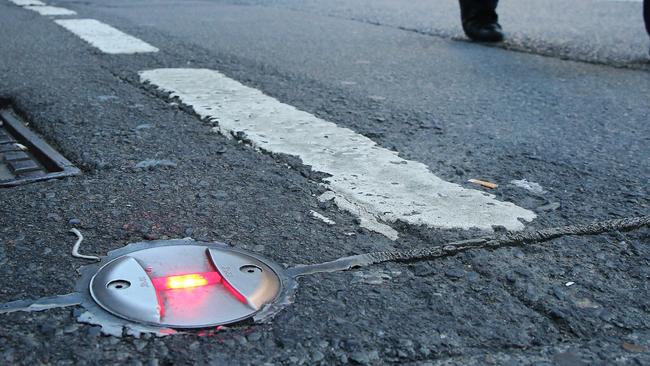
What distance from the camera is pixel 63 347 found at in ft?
4.43

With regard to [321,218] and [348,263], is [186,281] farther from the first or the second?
[321,218]

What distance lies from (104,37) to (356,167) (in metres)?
3.17

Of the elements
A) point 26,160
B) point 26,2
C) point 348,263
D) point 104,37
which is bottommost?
point 26,2

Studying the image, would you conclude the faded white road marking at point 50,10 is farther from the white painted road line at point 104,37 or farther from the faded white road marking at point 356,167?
the faded white road marking at point 356,167

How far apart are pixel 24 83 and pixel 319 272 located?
2.28 meters

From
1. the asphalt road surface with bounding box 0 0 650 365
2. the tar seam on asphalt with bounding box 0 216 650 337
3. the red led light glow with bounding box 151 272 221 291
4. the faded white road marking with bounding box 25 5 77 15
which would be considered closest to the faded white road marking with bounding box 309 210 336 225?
the asphalt road surface with bounding box 0 0 650 365

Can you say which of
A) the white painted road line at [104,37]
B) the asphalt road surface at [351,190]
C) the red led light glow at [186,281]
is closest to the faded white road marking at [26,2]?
the white painted road line at [104,37]

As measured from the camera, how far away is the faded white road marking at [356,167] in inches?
78.1

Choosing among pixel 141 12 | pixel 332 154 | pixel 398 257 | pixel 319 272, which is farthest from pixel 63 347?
pixel 141 12

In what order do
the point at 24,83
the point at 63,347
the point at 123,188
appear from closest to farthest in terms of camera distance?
the point at 63,347, the point at 123,188, the point at 24,83

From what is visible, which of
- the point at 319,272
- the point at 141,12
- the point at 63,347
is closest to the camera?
the point at 63,347

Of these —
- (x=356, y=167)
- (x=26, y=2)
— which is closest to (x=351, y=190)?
(x=356, y=167)

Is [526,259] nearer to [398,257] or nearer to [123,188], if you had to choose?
[398,257]

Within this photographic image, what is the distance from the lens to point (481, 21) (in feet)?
17.8
